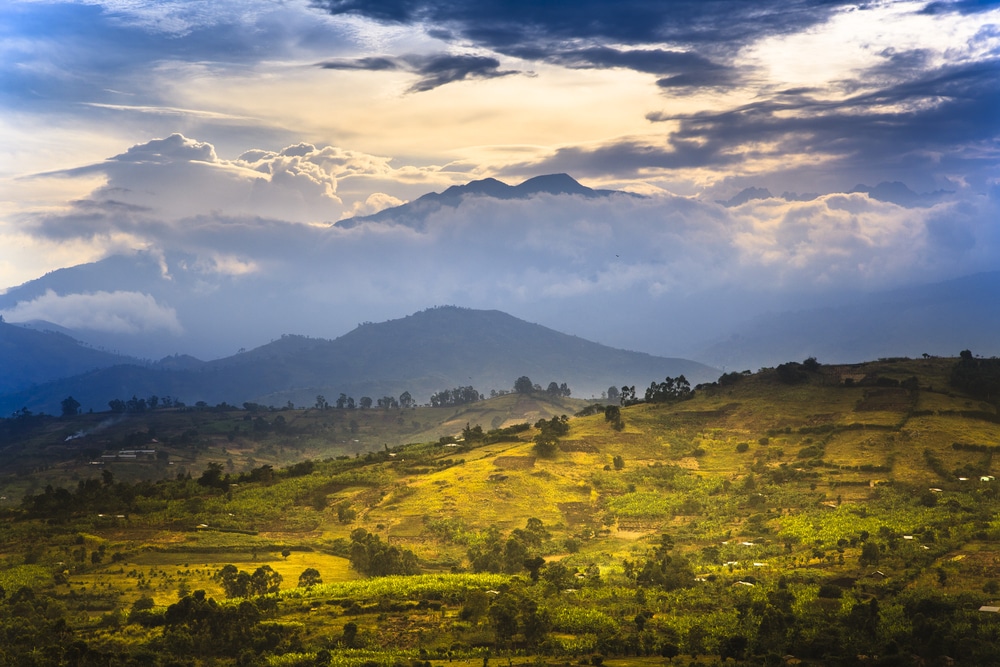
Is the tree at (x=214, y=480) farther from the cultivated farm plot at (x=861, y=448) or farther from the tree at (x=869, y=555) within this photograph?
the tree at (x=869, y=555)

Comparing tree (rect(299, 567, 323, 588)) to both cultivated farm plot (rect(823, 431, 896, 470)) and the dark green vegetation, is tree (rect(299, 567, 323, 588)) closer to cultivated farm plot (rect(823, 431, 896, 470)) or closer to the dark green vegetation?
the dark green vegetation

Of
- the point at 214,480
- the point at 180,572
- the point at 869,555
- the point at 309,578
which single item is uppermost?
the point at 214,480

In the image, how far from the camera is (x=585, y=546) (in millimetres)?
95625

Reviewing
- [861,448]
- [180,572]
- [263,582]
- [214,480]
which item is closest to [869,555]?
[861,448]

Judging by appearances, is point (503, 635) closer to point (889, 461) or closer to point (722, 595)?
point (722, 595)

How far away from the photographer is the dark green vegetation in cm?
5750

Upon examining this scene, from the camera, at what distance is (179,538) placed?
93.1 m

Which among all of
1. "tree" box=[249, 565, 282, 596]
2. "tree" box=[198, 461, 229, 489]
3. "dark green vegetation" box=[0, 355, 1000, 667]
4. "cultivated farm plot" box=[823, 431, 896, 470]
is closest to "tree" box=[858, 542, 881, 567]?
"dark green vegetation" box=[0, 355, 1000, 667]

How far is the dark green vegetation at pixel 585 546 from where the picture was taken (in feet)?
189

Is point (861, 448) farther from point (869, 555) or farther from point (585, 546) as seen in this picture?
point (585, 546)

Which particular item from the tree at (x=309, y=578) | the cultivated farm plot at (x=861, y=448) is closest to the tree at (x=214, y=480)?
the tree at (x=309, y=578)

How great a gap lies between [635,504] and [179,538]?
51.0 metres

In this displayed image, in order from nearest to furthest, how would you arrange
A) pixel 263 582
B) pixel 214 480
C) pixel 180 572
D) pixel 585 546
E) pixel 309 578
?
pixel 263 582
pixel 309 578
pixel 180 572
pixel 585 546
pixel 214 480

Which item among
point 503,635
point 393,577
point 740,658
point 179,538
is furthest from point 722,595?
→ point 179,538
